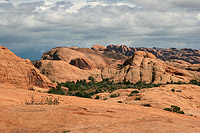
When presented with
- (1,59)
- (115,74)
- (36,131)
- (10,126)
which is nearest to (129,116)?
(36,131)

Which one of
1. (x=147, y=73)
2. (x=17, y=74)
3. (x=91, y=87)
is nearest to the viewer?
(x=17, y=74)

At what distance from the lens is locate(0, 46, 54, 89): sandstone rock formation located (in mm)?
30836

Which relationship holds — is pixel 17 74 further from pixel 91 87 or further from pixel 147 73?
pixel 147 73

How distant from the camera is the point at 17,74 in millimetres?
32031

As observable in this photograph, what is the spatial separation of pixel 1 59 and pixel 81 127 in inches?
1084

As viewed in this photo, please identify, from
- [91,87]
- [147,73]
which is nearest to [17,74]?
[91,87]

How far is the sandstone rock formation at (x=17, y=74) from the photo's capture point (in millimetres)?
30836

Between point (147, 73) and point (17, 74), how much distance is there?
1519 inches

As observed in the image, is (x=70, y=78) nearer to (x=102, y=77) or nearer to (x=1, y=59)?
(x=102, y=77)

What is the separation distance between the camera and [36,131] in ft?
29.8

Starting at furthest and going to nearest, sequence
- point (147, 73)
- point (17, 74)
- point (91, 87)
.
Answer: point (147, 73)
point (91, 87)
point (17, 74)

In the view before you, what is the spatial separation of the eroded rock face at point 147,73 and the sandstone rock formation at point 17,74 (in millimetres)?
28878

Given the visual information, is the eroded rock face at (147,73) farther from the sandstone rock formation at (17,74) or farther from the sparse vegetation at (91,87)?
the sandstone rock formation at (17,74)

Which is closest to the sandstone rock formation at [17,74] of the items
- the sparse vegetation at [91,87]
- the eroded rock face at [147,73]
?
the sparse vegetation at [91,87]
